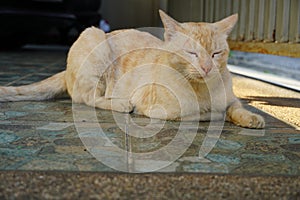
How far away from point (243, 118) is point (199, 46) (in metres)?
0.42

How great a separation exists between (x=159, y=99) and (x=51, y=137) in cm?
68

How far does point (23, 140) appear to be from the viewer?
1828mm

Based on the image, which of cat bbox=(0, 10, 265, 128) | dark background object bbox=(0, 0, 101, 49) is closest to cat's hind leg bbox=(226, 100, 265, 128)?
cat bbox=(0, 10, 265, 128)

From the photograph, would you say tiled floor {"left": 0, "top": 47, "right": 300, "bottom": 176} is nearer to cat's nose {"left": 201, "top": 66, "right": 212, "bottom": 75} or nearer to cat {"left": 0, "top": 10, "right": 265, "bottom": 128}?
cat {"left": 0, "top": 10, "right": 265, "bottom": 128}

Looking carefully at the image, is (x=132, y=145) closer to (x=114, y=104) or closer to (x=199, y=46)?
(x=199, y=46)

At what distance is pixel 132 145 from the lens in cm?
180

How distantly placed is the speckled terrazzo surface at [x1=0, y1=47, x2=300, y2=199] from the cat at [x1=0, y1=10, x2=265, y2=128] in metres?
0.11

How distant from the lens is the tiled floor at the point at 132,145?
153 cm

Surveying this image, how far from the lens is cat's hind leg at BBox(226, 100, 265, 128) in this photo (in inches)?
86.6

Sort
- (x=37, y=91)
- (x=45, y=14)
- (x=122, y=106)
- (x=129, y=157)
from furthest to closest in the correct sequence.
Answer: (x=45, y=14) < (x=37, y=91) < (x=122, y=106) < (x=129, y=157)

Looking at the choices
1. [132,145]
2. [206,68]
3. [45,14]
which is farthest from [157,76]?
[45,14]

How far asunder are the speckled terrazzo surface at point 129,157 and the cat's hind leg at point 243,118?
0.05 m

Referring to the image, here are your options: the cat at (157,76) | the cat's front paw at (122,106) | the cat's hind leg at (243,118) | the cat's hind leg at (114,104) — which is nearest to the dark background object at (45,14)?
the cat at (157,76)

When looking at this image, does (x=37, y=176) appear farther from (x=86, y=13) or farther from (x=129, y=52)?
(x=86, y=13)
